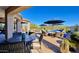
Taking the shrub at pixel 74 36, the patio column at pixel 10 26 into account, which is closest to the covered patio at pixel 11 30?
the patio column at pixel 10 26

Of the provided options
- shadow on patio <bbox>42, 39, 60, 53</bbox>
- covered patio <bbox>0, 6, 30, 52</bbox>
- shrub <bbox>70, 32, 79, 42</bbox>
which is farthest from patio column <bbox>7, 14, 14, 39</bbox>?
shrub <bbox>70, 32, 79, 42</bbox>

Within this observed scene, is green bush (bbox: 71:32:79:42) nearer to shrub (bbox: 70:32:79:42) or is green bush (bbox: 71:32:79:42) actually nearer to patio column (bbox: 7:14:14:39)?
shrub (bbox: 70:32:79:42)

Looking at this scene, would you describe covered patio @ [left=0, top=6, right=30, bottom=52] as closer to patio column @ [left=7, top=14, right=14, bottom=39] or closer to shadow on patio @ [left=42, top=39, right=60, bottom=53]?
patio column @ [left=7, top=14, right=14, bottom=39]

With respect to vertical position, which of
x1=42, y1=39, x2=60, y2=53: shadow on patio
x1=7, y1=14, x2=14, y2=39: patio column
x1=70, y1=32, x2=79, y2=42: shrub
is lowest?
x1=42, y1=39, x2=60, y2=53: shadow on patio

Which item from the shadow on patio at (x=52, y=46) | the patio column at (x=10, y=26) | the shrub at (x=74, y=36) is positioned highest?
the patio column at (x=10, y=26)

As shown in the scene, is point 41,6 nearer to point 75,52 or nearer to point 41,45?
point 41,45

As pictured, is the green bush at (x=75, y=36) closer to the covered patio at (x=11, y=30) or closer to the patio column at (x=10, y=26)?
the covered patio at (x=11, y=30)

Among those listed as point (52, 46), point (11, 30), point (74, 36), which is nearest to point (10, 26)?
point (11, 30)

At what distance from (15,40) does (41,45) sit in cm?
57

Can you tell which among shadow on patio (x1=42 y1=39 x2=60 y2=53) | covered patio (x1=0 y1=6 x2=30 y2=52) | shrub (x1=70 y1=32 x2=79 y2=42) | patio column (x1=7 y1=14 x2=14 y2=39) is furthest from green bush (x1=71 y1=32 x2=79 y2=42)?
patio column (x1=7 y1=14 x2=14 y2=39)

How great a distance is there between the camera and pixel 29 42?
4824 millimetres

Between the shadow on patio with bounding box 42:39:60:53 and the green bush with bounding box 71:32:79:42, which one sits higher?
the green bush with bounding box 71:32:79:42

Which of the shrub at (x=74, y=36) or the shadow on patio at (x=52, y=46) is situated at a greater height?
the shrub at (x=74, y=36)

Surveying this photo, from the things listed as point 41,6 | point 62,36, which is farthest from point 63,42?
point 41,6
